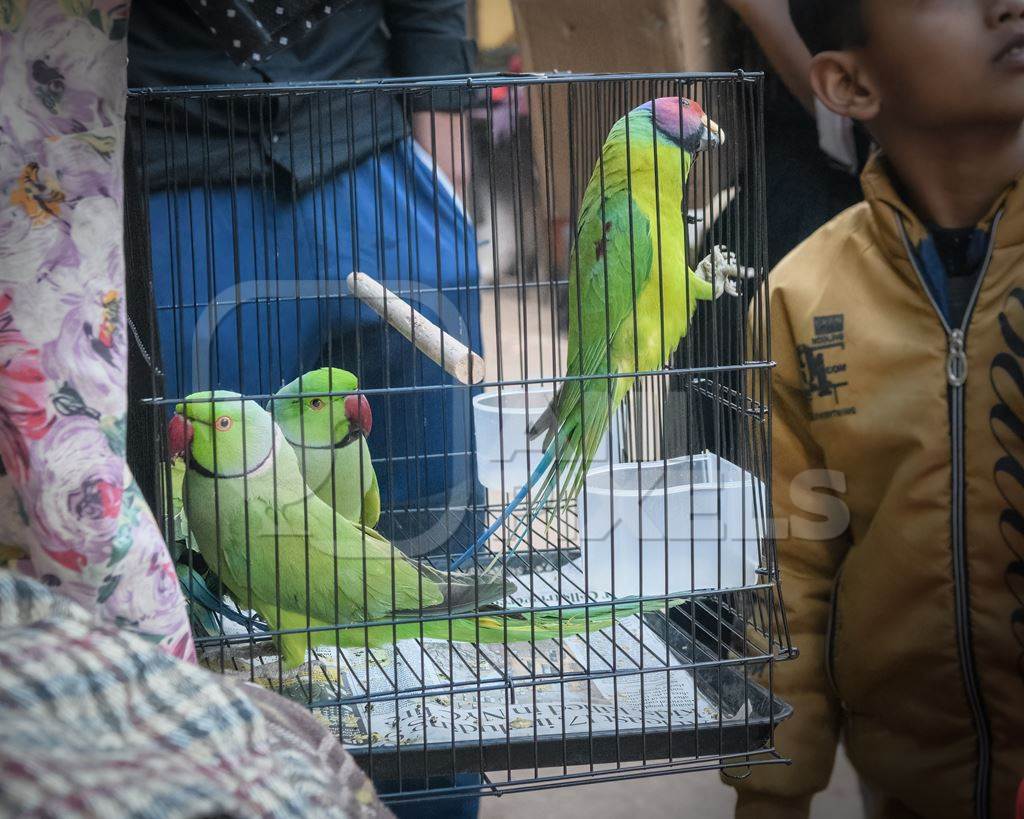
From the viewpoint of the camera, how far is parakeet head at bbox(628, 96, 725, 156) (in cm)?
77

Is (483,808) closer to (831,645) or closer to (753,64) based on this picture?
(831,645)

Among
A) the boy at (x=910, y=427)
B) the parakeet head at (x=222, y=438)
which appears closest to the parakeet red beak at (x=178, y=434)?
the parakeet head at (x=222, y=438)

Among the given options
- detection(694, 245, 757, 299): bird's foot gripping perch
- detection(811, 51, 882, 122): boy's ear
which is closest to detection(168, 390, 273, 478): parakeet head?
detection(694, 245, 757, 299): bird's foot gripping perch

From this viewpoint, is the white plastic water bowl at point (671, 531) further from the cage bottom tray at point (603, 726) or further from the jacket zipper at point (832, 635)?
the jacket zipper at point (832, 635)

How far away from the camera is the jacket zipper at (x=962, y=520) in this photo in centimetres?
82

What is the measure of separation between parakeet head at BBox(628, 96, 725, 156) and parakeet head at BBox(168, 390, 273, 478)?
1.16 ft

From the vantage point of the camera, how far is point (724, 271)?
2.54 ft

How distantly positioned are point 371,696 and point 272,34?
42 centimetres

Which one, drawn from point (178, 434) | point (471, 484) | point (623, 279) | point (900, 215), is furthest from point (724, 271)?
point (178, 434)

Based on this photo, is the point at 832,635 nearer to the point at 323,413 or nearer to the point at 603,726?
the point at 603,726

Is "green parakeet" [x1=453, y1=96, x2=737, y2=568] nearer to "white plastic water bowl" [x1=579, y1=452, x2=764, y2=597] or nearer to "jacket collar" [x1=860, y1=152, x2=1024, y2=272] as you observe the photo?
"white plastic water bowl" [x1=579, y1=452, x2=764, y2=597]

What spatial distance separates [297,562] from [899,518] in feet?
1.59

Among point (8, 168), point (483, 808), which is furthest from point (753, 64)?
point (483, 808)

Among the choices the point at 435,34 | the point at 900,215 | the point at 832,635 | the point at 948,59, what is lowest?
the point at 832,635
